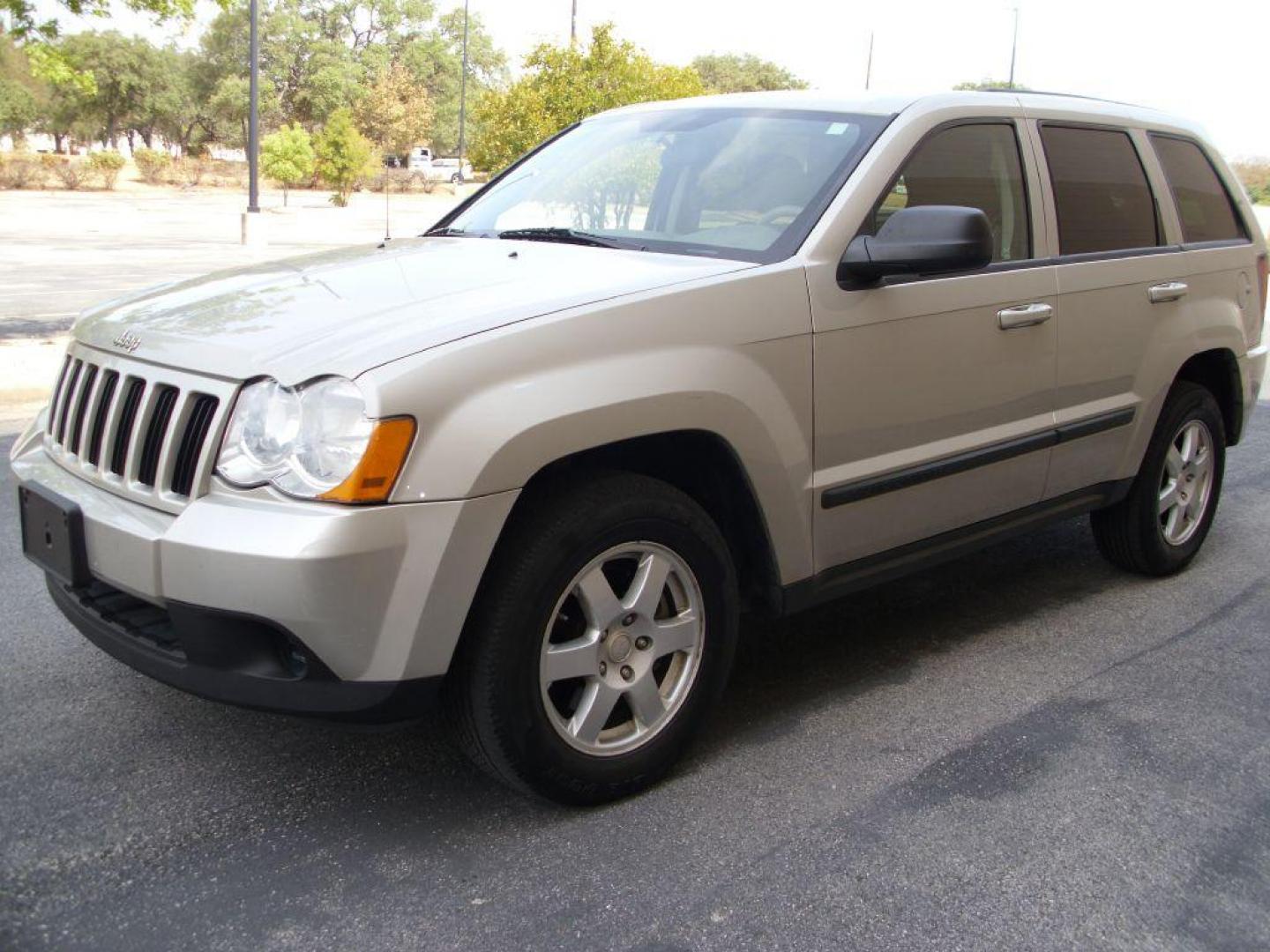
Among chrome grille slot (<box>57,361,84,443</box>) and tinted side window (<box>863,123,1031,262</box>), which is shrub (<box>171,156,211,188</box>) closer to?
chrome grille slot (<box>57,361,84,443</box>)

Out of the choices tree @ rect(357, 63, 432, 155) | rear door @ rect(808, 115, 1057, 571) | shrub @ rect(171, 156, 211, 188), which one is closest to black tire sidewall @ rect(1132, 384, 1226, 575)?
rear door @ rect(808, 115, 1057, 571)

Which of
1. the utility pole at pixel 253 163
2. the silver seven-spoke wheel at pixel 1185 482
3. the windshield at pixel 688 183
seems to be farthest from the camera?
the utility pole at pixel 253 163

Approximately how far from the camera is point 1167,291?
15.0 ft

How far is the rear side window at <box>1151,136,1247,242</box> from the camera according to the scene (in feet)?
15.8

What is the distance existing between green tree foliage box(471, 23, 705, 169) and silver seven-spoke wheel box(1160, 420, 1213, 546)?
530 inches

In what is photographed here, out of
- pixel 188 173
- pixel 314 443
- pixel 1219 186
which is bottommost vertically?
pixel 188 173

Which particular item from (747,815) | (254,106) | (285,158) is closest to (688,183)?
(747,815)

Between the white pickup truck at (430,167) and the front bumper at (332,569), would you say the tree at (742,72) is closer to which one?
the white pickup truck at (430,167)

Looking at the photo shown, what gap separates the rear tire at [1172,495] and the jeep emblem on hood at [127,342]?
3587mm

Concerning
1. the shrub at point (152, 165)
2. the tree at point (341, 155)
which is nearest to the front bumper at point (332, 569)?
the tree at point (341, 155)

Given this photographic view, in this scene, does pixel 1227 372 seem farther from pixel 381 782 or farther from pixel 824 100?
pixel 381 782

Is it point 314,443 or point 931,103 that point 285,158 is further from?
point 314,443

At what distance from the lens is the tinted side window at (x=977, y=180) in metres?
3.77

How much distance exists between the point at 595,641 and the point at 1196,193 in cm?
341
